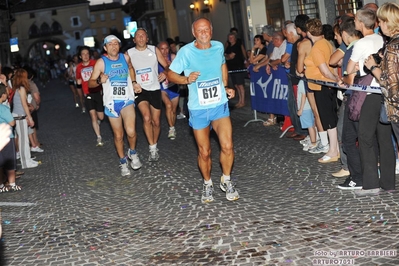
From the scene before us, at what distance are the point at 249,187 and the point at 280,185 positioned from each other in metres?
0.35

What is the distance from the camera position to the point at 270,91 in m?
13.3

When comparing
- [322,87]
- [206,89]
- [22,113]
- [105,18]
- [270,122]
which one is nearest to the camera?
[206,89]

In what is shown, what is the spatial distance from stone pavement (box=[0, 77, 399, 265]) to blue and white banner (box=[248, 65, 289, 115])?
3.90 ft

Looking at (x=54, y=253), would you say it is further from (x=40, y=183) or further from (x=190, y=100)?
(x=40, y=183)

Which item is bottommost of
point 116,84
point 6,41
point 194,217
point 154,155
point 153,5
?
point 194,217

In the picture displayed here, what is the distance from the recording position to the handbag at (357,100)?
735 cm

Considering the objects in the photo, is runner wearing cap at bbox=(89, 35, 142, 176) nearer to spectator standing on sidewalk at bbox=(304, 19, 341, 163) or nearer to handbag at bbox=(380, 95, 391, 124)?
spectator standing on sidewalk at bbox=(304, 19, 341, 163)

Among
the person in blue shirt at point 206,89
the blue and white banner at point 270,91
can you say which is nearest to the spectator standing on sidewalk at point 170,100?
the blue and white banner at point 270,91

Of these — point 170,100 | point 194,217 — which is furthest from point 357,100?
point 170,100

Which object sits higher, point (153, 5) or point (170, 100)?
point (153, 5)

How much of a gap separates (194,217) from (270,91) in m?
6.30

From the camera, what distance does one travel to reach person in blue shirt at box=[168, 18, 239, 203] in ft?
26.1

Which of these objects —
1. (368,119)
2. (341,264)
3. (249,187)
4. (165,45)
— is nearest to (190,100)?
(249,187)

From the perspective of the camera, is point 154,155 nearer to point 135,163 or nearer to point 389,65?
point 135,163
